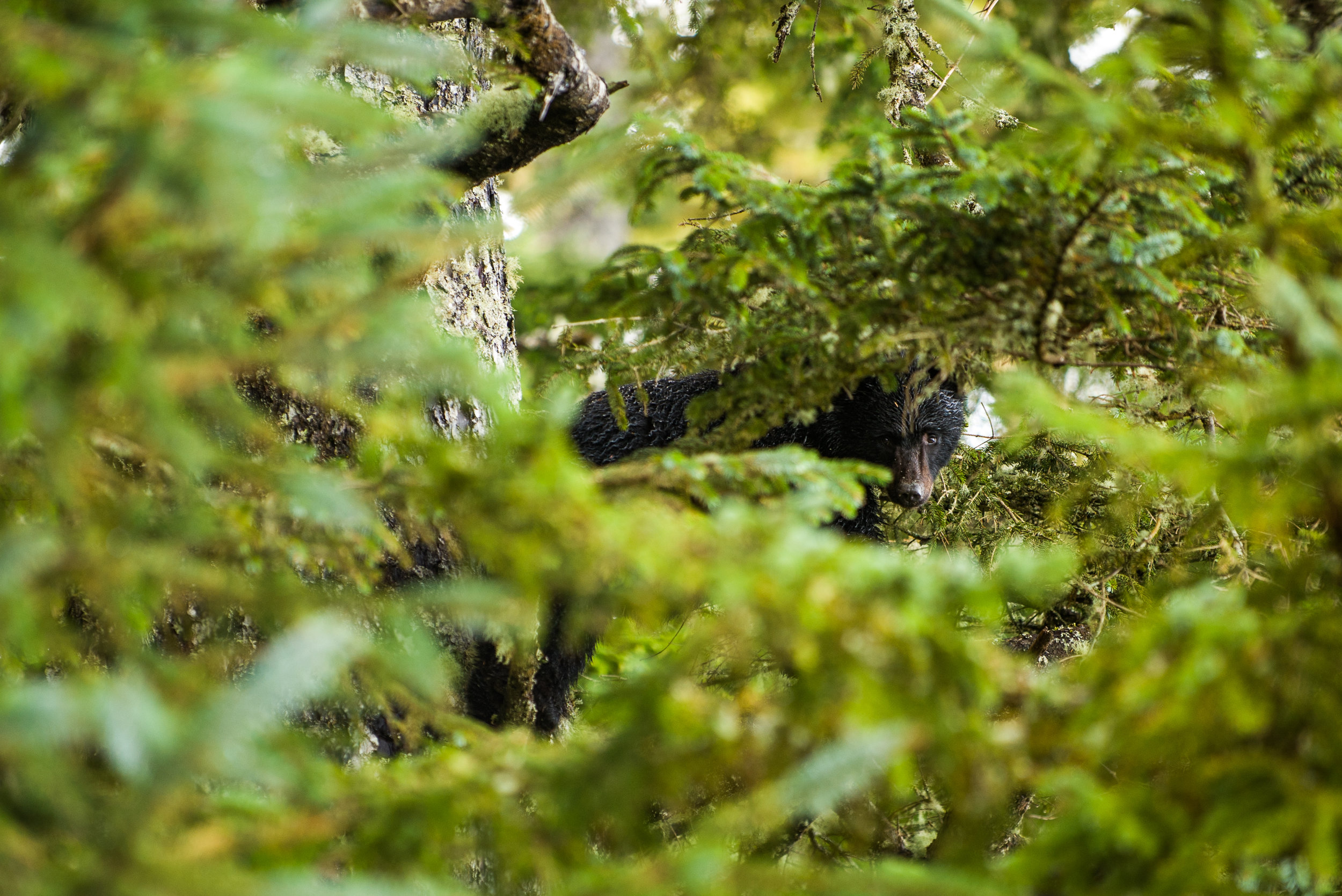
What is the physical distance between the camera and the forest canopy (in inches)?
40.2

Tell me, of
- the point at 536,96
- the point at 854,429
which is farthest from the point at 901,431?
the point at 536,96

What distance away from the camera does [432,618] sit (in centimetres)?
276

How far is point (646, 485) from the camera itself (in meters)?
1.55

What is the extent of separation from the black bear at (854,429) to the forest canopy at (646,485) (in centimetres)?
127

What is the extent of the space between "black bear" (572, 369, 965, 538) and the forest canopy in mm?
1272

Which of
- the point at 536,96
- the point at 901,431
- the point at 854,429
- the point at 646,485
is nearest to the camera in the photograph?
the point at 646,485

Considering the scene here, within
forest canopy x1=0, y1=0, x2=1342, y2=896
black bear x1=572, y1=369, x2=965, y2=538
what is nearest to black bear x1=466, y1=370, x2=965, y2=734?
black bear x1=572, y1=369, x2=965, y2=538

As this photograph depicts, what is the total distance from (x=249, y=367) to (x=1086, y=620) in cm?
287

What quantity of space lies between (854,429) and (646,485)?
2.49 m

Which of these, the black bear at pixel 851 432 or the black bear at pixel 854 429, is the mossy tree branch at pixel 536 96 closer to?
the black bear at pixel 851 432

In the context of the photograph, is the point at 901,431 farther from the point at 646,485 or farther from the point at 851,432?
the point at 646,485

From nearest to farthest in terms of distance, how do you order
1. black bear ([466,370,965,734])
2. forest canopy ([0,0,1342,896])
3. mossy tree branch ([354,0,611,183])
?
forest canopy ([0,0,1342,896]) → mossy tree branch ([354,0,611,183]) → black bear ([466,370,965,734])

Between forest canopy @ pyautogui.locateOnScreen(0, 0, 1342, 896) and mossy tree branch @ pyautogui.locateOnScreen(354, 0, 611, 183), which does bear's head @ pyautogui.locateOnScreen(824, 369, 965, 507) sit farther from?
mossy tree branch @ pyautogui.locateOnScreen(354, 0, 611, 183)

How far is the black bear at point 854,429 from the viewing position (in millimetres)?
3719
